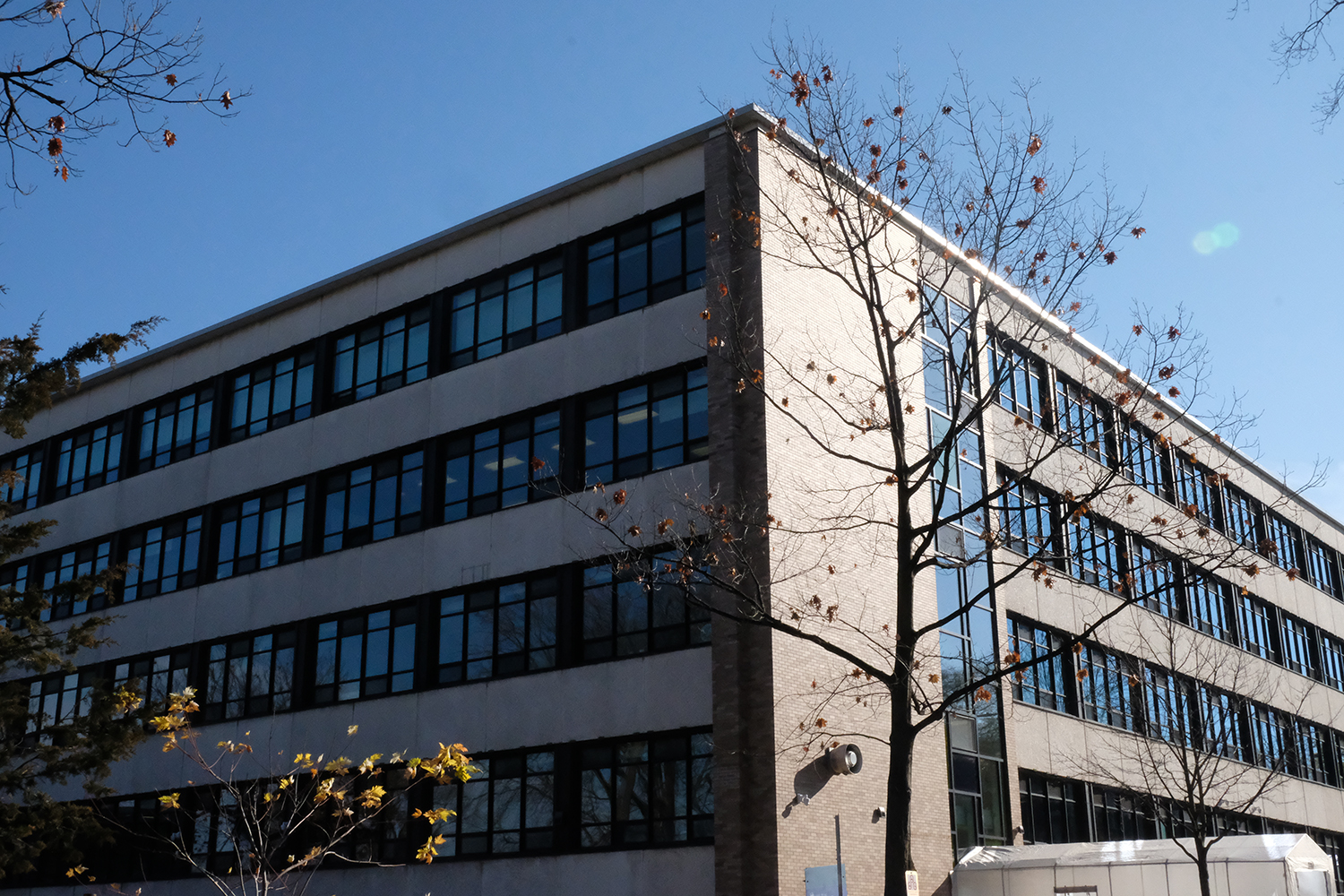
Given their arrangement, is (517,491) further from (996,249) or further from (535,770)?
(996,249)

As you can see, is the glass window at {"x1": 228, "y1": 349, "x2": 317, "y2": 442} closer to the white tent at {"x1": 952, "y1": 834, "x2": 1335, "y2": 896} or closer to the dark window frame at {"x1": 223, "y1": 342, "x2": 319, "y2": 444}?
the dark window frame at {"x1": 223, "y1": 342, "x2": 319, "y2": 444}

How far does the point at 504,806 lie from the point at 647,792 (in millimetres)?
3628

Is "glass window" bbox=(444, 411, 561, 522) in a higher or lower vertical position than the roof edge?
lower

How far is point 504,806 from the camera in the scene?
27.1 m

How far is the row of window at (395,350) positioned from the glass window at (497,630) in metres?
5.43

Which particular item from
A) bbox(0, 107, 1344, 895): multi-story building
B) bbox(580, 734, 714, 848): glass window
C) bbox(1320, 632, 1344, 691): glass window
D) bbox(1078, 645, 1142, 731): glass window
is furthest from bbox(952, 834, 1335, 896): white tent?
bbox(1320, 632, 1344, 691): glass window

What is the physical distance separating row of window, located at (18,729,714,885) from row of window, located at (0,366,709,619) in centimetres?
525

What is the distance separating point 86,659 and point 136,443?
6.08m

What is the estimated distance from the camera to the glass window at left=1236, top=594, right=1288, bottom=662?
147 ft

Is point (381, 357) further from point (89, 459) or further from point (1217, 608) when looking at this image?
point (1217, 608)

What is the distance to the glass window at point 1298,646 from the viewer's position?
48125 mm

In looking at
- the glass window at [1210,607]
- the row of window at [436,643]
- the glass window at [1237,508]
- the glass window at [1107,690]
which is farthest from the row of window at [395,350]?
the glass window at [1237,508]

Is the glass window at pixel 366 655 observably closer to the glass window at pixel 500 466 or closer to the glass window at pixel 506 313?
the glass window at pixel 500 466

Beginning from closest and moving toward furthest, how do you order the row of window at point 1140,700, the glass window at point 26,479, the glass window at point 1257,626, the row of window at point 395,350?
the row of window at point 395,350 < the row of window at point 1140,700 < the glass window at point 26,479 < the glass window at point 1257,626
